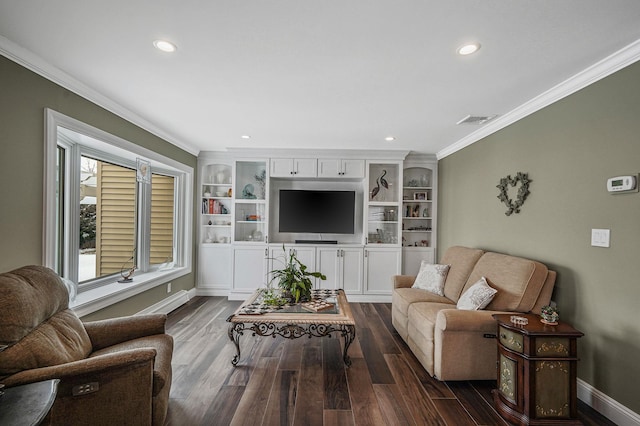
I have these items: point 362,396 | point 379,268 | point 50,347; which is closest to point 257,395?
point 362,396

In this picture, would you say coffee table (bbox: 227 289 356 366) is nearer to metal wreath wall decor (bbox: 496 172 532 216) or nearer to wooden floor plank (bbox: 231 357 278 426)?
wooden floor plank (bbox: 231 357 278 426)

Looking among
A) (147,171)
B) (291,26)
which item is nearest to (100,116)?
(147,171)

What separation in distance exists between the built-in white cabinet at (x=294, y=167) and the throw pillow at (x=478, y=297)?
9.71 ft

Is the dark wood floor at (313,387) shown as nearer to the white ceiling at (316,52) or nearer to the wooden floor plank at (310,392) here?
the wooden floor plank at (310,392)

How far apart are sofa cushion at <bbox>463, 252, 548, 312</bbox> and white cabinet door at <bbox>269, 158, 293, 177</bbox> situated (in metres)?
3.25

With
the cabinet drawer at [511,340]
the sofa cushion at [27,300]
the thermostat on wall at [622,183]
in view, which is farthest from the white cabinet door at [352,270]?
the sofa cushion at [27,300]

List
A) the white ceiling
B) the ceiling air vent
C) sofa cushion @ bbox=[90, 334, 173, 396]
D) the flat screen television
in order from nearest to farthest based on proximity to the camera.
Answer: the white ceiling → sofa cushion @ bbox=[90, 334, 173, 396] → the ceiling air vent → the flat screen television

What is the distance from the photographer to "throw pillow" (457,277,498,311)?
2660 mm

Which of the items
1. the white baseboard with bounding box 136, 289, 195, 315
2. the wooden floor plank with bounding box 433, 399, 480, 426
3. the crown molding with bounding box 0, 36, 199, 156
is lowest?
the wooden floor plank with bounding box 433, 399, 480, 426

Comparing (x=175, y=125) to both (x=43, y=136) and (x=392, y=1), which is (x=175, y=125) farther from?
(x=392, y=1)

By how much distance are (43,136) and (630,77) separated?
164 inches

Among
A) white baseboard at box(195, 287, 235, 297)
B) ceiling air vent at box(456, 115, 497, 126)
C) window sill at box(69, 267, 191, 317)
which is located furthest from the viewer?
white baseboard at box(195, 287, 235, 297)

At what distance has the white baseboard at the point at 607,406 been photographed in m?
1.95

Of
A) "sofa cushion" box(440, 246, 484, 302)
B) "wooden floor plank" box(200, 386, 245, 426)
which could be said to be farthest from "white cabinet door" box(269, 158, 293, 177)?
"wooden floor plank" box(200, 386, 245, 426)
